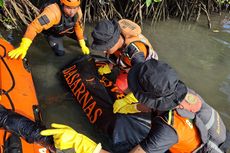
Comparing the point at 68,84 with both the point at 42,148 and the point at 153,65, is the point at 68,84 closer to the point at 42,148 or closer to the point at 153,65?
the point at 42,148

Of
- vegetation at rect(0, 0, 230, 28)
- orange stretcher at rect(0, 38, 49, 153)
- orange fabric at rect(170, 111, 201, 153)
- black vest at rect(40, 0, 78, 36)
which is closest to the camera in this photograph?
orange fabric at rect(170, 111, 201, 153)

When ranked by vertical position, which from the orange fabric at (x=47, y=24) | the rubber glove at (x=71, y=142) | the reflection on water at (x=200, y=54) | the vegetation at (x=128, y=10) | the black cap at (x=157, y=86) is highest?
the black cap at (x=157, y=86)

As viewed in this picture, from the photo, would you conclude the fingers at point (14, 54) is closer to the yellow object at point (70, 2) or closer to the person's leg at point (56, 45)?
the yellow object at point (70, 2)

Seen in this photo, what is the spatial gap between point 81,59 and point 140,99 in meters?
2.14

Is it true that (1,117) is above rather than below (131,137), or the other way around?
above

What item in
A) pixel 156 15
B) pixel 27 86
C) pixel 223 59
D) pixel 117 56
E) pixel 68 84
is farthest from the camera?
pixel 156 15

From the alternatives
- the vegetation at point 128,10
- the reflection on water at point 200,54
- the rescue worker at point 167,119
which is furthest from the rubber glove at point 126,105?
the vegetation at point 128,10

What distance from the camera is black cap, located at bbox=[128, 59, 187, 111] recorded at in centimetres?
220

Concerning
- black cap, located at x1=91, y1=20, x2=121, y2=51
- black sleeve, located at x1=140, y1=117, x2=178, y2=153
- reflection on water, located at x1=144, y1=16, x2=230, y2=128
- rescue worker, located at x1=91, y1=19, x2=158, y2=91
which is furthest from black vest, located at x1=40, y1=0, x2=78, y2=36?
black sleeve, located at x1=140, y1=117, x2=178, y2=153

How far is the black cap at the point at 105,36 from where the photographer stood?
126 inches

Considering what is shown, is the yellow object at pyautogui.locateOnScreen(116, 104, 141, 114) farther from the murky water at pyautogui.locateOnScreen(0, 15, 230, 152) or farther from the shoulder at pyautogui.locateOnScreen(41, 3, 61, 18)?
the shoulder at pyautogui.locateOnScreen(41, 3, 61, 18)

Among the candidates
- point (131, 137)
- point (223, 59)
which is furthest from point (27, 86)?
point (223, 59)

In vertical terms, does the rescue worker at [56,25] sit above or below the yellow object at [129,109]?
above

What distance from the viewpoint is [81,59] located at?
4305 millimetres
